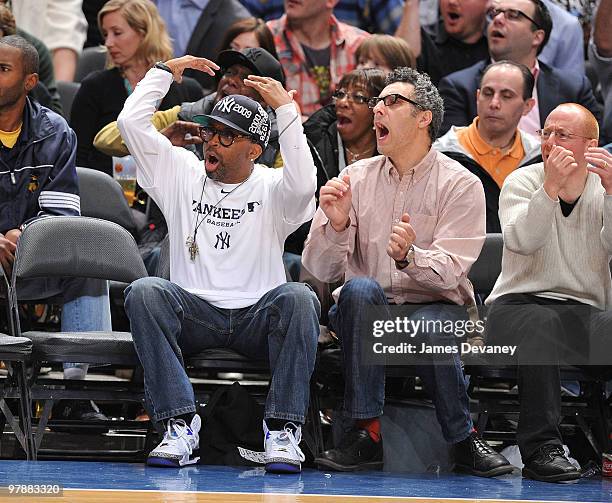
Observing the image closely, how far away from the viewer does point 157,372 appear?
472cm

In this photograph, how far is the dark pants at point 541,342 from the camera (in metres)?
4.86

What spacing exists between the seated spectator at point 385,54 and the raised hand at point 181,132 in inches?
52.0

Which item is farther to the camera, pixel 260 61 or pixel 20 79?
pixel 260 61

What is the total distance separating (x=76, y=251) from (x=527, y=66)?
3.24 meters

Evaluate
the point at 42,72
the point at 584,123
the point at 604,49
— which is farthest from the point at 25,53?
the point at 604,49

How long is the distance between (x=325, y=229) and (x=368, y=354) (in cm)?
58

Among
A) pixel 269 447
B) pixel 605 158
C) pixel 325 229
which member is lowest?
pixel 269 447

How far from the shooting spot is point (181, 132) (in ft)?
19.4

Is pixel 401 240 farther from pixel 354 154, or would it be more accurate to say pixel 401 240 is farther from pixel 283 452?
pixel 354 154

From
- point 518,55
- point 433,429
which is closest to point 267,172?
point 433,429

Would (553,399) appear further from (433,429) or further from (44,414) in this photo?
(44,414)

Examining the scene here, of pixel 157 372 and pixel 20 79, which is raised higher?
pixel 20 79

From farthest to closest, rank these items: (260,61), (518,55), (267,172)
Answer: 1. (518,55)
2. (260,61)
3. (267,172)

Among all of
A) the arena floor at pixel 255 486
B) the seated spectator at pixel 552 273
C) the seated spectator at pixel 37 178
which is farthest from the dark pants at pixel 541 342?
the seated spectator at pixel 37 178
